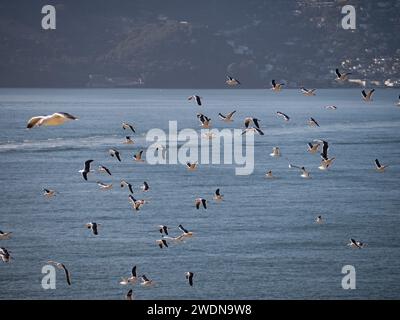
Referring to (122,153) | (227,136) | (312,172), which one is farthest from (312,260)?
(227,136)

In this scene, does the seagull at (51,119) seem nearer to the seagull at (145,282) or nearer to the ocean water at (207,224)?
the seagull at (145,282)

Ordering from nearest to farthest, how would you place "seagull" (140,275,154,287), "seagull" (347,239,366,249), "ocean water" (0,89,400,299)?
"seagull" (140,275,154,287), "ocean water" (0,89,400,299), "seagull" (347,239,366,249)

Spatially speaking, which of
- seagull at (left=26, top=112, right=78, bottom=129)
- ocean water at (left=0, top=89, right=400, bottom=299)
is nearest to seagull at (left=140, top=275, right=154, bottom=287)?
ocean water at (left=0, top=89, right=400, bottom=299)

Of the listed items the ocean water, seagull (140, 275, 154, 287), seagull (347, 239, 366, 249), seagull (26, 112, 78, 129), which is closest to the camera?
seagull (26, 112, 78, 129)

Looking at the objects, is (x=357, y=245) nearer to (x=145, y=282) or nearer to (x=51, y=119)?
(x=145, y=282)

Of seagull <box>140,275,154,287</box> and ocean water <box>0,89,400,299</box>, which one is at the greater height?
ocean water <box>0,89,400,299</box>

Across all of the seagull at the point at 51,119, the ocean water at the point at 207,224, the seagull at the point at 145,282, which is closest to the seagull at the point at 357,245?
the ocean water at the point at 207,224

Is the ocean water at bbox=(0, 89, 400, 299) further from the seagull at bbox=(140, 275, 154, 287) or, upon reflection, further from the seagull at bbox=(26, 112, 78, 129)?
the seagull at bbox=(26, 112, 78, 129)
